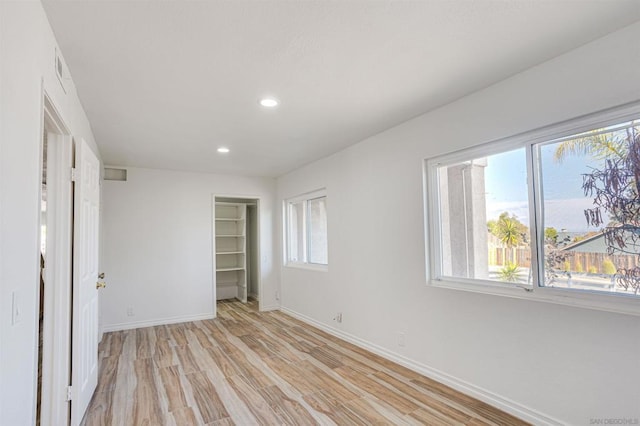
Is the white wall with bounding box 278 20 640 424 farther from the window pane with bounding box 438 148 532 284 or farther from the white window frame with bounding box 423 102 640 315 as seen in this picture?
the window pane with bounding box 438 148 532 284

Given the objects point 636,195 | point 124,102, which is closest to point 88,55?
point 124,102

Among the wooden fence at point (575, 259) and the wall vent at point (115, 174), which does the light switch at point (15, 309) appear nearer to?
the wooden fence at point (575, 259)

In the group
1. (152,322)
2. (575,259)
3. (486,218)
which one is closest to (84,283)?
(152,322)

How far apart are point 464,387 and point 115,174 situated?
518 centimetres

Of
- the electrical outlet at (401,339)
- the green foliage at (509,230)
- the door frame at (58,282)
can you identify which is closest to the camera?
the door frame at (58,282)

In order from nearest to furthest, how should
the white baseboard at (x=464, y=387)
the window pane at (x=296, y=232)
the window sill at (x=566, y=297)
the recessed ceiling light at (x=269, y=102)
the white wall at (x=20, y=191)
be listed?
the white wall at (x=20, y=191) < the window sill at (x=566, y=297) < the white baseboard at (x=464, y=387) < the recessed ceiling light at (x=269, y=102) < the window pane at (x=296, y=232)

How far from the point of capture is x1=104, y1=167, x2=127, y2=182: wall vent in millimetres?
4945

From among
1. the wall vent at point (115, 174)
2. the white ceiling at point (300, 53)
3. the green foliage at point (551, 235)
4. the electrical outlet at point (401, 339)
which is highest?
the white ceiling at point (300, 53)

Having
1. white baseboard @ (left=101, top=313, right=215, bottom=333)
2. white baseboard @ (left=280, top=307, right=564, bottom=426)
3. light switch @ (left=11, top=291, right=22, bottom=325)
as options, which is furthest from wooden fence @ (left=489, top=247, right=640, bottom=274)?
white baseboard @ (left=101, top=313, right=215, bottom=333)

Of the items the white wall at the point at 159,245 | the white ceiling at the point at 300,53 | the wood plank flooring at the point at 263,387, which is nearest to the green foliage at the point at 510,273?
the wood plank flooring at the point at 263,387

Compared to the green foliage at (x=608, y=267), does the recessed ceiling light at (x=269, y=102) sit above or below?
above

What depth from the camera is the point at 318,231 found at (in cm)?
512

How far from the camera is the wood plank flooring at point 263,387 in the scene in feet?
8.04

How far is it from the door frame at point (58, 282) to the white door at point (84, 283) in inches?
1.9
